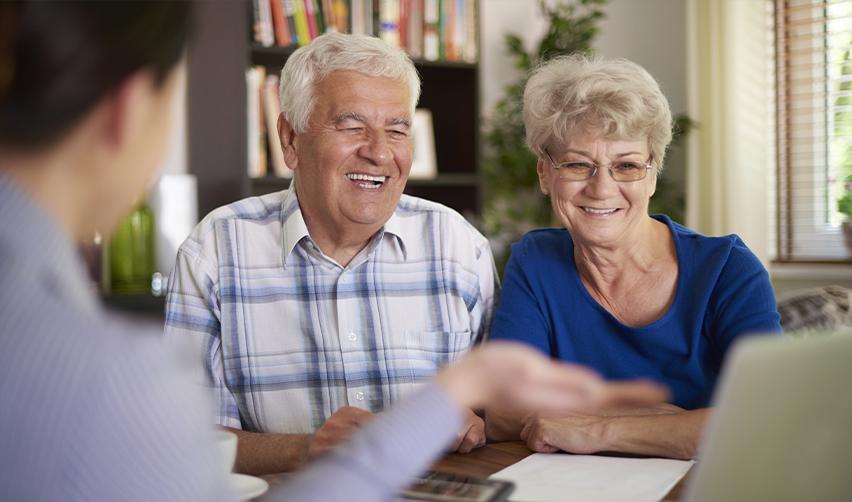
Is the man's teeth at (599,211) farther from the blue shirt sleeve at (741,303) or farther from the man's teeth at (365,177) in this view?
the man's teeth at (365,177)

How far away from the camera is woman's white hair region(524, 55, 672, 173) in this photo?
1.72 meters

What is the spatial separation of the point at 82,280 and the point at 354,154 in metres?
1.24

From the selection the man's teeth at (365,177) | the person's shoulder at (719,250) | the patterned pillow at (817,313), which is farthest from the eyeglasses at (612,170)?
the patterned pillow at (817,313)

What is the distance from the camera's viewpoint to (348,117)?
1873 millimetres

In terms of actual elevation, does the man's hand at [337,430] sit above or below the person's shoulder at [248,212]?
below

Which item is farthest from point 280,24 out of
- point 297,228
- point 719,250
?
point 719,250

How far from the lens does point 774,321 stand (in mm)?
1601

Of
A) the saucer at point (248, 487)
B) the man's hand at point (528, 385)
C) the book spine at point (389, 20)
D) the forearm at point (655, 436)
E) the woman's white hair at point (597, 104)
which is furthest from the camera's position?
the book spine at point (389, 20)

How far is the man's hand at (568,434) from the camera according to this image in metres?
1.43

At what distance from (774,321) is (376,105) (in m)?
0.90

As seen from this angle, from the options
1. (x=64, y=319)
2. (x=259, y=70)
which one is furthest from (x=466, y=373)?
(x=259, y=70)

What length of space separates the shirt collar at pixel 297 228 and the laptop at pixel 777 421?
1.14 meters

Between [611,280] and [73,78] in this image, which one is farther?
[611,280]

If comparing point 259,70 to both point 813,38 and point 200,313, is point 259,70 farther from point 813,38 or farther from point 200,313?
point 813,38
